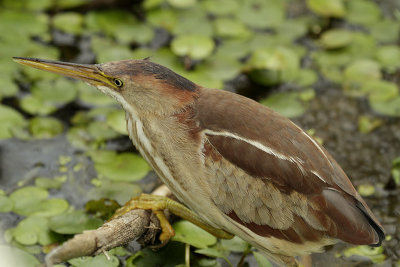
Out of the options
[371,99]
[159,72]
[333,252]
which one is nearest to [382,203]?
[333,252]

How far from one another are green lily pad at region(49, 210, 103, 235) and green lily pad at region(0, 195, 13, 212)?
0.25m

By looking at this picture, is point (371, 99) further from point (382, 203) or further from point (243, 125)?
point (243, 125)

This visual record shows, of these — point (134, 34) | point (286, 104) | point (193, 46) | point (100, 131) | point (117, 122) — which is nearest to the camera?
point (117, 122)

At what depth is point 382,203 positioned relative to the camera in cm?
383

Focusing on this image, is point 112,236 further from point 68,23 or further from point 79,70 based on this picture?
point 68,23

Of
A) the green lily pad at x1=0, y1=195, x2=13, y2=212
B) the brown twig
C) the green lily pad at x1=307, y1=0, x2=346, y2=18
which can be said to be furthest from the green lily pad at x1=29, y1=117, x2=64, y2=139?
the green lily pad at x1=307, y1=0, x2=346, y2=18

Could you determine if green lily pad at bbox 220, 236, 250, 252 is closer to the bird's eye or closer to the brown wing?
the brown wing

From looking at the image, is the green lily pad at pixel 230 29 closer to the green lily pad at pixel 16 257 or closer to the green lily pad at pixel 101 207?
the green lily pad at pixel 101 207

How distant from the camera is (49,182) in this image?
3760 mm

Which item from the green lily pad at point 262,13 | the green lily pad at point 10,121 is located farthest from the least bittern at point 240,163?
the green lily pad at point 262,13

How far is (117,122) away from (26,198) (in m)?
0.73

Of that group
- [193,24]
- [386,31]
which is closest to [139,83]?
[193,24]

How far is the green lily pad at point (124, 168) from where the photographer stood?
3.74 m

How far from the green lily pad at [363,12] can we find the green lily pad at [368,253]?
2.12 metres
